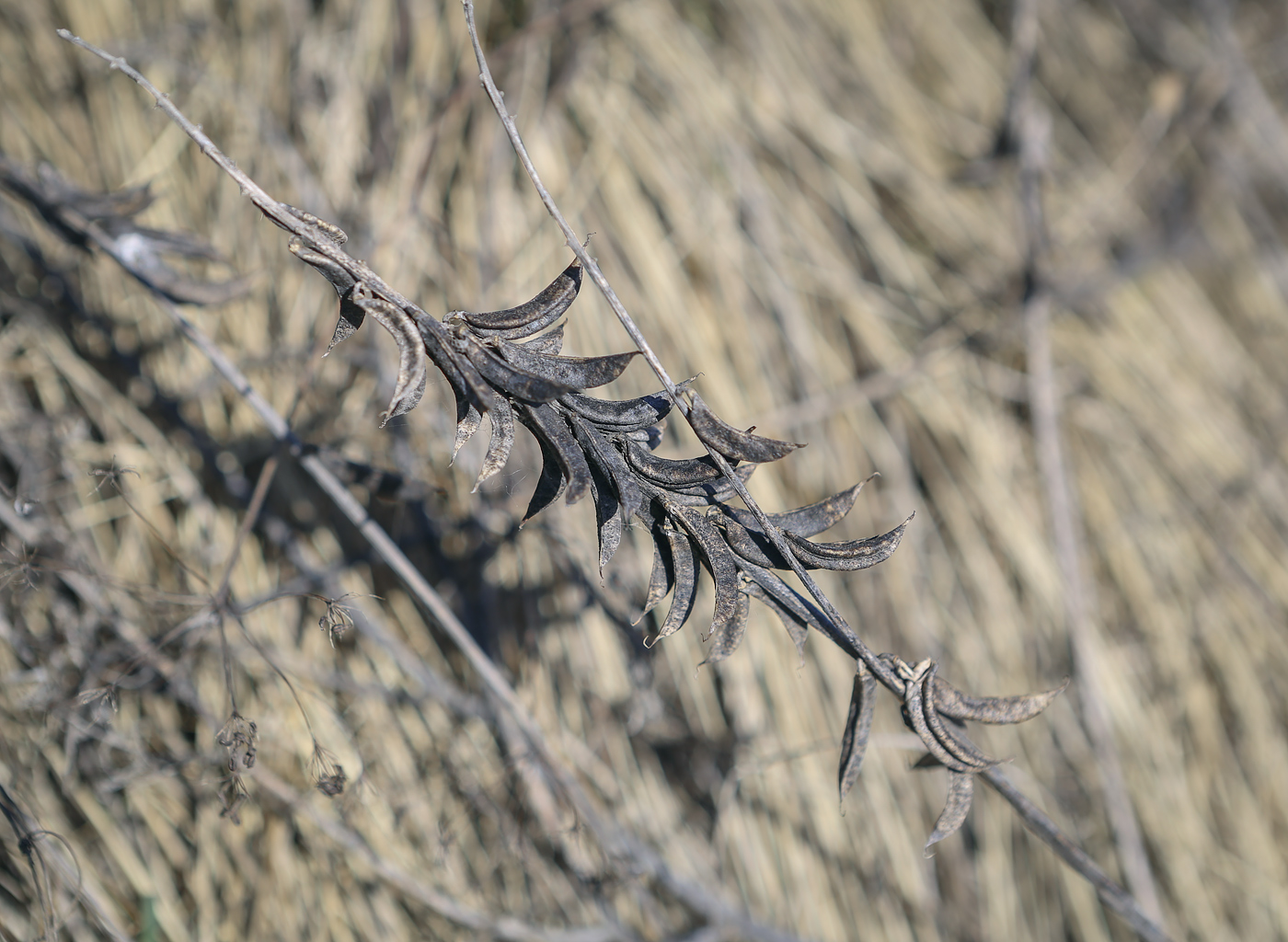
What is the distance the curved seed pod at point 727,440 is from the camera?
0.38m

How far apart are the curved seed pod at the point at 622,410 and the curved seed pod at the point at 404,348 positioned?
77 millimetres

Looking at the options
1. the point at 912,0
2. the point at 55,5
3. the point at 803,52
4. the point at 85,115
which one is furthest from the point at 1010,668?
the point at 55,5

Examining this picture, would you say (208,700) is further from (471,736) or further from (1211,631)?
(1211,631)

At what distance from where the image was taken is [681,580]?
41cm

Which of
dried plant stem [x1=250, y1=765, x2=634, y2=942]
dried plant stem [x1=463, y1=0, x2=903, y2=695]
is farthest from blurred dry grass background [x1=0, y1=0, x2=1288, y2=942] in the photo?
dried plant stem [x1=463, y1=0, x2=903, y2=695]

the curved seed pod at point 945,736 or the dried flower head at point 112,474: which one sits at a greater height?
the dried flower head at point 112,474

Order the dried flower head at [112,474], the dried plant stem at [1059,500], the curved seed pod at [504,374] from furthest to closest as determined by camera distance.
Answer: the dried plant stem at [1059,500] → the dried flower head at [112,474] → the curved seed pod at [504,374]

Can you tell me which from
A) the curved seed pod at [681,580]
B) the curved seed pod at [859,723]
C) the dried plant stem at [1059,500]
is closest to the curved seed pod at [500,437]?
the curved seed pod at [681,580]

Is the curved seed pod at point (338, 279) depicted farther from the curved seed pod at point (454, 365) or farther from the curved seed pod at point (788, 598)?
the curved seed pod at point (788, 598)

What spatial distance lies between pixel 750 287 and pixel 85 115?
84 cm

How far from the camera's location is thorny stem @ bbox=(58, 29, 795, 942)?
0.36 meters

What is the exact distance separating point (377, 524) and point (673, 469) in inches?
14.7

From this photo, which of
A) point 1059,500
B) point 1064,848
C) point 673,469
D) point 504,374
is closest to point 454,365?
point 504,374

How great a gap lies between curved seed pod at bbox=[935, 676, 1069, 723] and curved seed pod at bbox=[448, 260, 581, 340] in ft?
1.00
